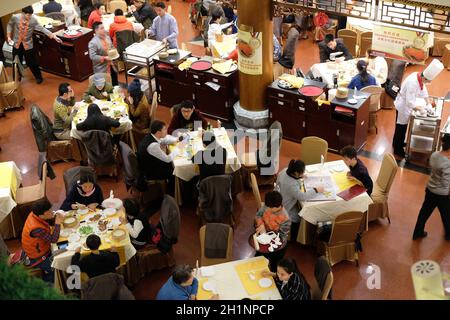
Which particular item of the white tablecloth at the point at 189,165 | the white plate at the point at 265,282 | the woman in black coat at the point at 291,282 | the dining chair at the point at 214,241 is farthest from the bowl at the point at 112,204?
the woman in black coat at the point at 291,282

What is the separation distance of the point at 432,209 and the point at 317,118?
2.60 metres

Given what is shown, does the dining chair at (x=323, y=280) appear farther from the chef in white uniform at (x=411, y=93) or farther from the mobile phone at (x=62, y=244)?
the chef in white uniform at (x=411, y=93)

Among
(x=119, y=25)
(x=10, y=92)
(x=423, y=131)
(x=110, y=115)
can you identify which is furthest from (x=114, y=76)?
(x=423, y=131)

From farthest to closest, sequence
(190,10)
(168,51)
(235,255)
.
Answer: (190,10), (168,51), (235,255)

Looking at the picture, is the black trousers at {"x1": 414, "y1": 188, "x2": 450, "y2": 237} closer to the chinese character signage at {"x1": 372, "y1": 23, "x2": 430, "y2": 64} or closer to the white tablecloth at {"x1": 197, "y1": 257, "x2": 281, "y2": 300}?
the white tablecloth at {"x1": 197, "y1": 257, "x2": 281, "y2": 300}

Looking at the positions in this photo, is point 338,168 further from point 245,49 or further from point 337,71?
point 337,71

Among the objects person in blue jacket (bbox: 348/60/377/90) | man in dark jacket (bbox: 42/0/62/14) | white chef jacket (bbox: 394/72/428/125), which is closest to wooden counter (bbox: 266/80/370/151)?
person in blue jacket (bbox: 348/60/377/90)

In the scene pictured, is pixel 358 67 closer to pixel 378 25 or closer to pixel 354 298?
pixel 378 25

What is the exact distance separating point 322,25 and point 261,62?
4317 mm

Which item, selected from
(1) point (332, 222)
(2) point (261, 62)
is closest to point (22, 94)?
(2) point (261, 62)

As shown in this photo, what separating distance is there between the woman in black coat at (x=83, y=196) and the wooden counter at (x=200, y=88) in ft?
11.6

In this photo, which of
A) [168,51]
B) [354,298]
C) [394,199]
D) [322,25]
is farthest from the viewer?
[322,25]

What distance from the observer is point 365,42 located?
11297 mm

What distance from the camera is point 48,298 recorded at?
3930 mm
